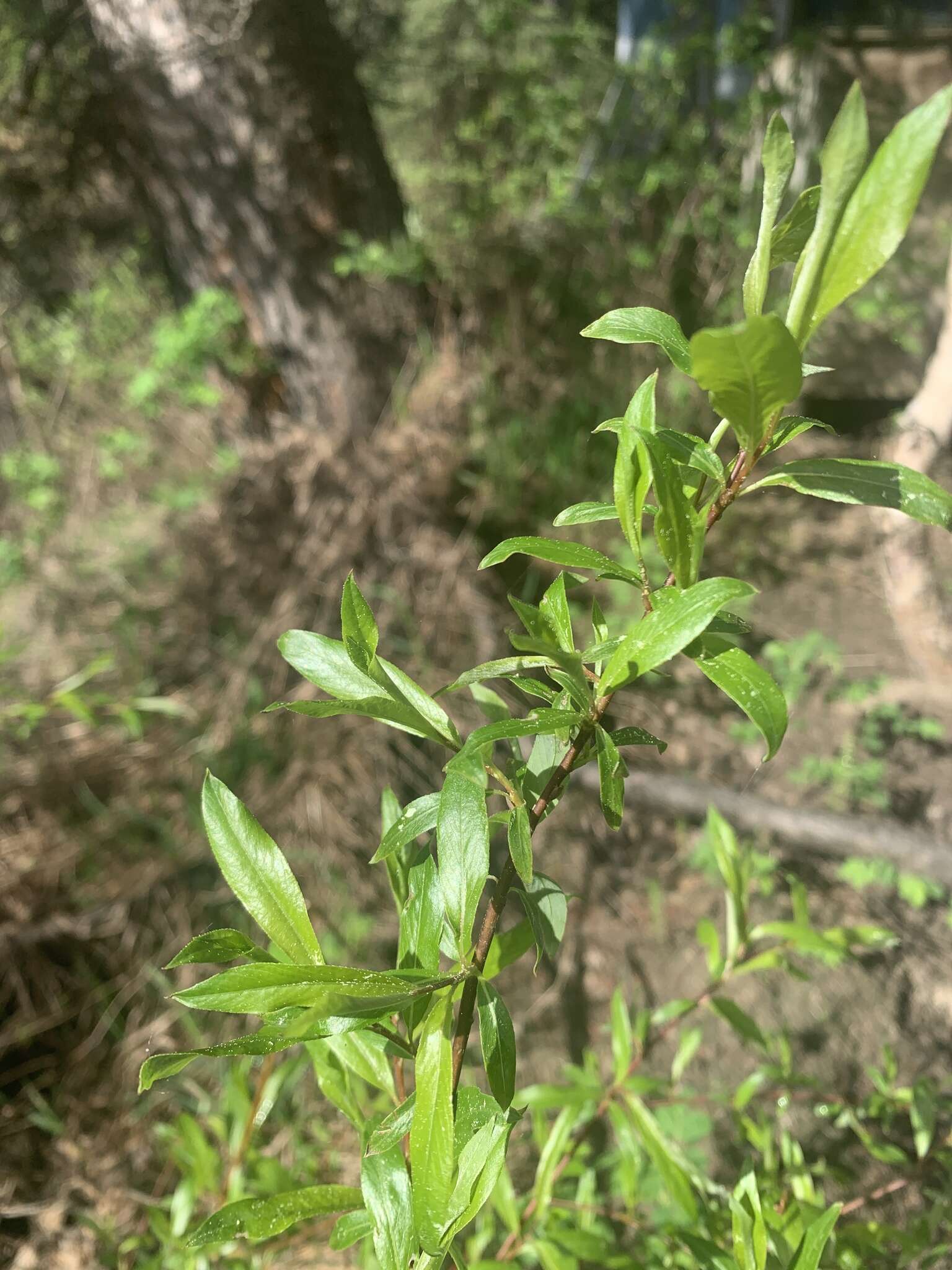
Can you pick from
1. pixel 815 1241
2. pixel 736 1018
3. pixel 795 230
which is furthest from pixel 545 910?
pixel 736 1018

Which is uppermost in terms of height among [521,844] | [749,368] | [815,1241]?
[749,368]

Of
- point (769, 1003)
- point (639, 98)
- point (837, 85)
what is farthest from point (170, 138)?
point (769, 1003)

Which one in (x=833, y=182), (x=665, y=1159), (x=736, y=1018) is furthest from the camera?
(x=736, y=1018)

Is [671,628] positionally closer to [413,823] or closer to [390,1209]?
[413,823]

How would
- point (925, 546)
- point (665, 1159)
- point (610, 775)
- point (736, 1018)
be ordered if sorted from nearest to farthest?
point (610, 775) < point (665, 1159) < point (736, 1018) < point (925, 546)

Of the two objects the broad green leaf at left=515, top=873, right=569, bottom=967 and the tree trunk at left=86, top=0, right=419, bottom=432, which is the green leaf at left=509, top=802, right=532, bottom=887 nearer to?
the broad green leaf at left=515, top=873, right=569, bottom=967

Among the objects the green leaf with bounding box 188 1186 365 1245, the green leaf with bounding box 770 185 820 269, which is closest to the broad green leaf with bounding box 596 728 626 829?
the green leaf with bounding box 770 185 820 269

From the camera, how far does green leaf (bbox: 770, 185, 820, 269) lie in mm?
347

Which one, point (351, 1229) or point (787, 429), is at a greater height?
point (787, 429)

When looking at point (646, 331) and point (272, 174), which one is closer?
point (646, 331)

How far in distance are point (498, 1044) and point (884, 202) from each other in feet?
1.50

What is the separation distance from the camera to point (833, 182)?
0.29 metres

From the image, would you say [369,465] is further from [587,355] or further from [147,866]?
[147,866]

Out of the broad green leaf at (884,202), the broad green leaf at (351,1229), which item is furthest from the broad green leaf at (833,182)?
the broad green leaf at (351,1229)
